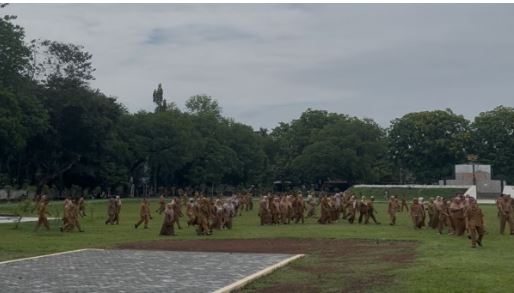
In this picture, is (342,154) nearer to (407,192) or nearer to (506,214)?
(407,192)

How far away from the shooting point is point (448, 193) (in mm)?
82375

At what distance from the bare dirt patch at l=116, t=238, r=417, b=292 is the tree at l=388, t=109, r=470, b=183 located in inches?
3230

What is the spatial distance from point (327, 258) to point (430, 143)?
89172 mm

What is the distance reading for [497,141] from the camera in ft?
348

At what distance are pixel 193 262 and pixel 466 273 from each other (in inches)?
326

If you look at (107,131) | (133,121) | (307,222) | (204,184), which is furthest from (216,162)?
(307,222)

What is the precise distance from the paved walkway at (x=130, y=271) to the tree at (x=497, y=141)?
89403mm

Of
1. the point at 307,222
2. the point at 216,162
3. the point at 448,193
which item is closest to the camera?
the point at 307,222

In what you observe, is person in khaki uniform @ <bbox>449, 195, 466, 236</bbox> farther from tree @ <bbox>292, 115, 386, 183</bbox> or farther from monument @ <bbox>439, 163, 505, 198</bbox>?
tree @ <bbox>292, 115, 386, 183</bbox>

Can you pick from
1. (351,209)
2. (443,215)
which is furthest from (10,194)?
(443,215)

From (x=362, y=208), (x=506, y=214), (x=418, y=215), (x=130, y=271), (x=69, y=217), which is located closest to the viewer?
(x=130, y=271)

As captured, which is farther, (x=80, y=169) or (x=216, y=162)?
(x=216, y=162)

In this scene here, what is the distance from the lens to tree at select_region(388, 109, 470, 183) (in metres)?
107

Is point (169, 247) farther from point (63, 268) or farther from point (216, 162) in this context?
point (216, 162)
